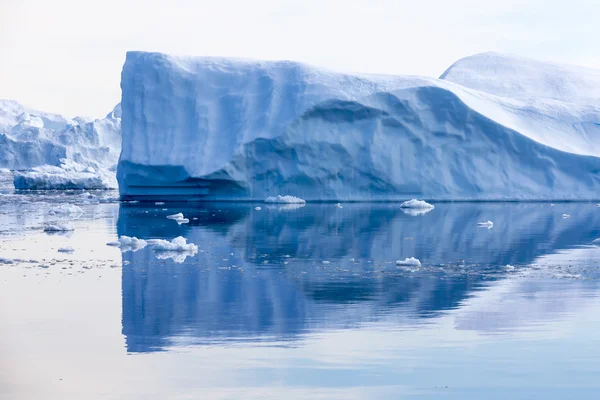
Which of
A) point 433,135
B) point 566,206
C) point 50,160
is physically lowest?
point 50,160

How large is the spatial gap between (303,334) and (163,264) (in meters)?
4.16

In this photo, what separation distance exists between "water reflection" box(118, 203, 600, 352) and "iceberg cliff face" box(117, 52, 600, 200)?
18.8ft

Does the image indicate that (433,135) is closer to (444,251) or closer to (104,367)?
(444,251)

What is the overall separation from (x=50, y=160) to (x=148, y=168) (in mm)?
30699

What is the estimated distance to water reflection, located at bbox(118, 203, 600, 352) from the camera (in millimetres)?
6125

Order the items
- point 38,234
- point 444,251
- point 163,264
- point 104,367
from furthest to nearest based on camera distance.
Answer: point 38,234, point 444,251, point 163,264, point 104,367

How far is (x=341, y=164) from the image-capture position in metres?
23.3

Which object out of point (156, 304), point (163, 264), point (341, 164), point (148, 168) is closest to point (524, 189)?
point (341, 164)

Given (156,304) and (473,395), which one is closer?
(473,395)

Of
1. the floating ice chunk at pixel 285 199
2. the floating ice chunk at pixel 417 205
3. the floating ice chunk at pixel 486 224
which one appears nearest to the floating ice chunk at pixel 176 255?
the floating ice chunk at pixel 486 224

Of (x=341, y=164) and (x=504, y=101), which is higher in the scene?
(x=504, y=101)

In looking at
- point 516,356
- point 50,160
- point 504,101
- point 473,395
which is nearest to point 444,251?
point 516,356

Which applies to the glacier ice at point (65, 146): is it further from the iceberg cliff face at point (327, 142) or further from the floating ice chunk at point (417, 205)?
the floating ice chunk at point (417, 205)

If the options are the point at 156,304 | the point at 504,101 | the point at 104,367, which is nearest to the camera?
the point at 104,367
